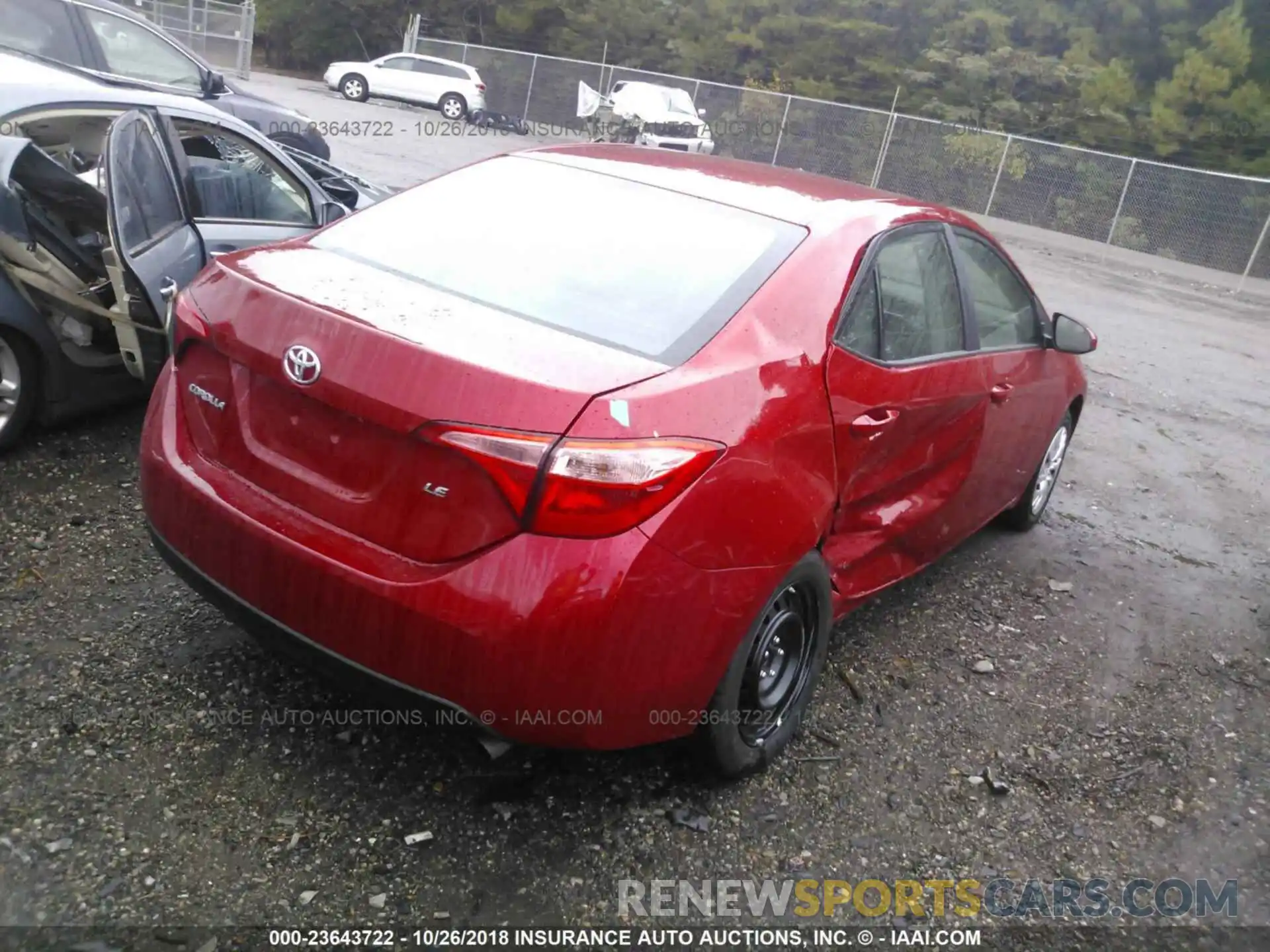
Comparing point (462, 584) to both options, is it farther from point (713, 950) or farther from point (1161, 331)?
point (1161, 331)

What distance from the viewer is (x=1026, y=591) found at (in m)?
4.73

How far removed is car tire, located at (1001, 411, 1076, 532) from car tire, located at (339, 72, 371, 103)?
26926 mm

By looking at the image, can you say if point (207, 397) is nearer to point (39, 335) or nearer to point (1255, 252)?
point (39, 335)

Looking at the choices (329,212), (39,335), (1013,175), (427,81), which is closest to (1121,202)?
(1013,175)

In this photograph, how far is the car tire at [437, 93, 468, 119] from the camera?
28.4m

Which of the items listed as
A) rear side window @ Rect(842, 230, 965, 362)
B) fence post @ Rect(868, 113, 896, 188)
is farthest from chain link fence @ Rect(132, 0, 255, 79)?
rear side window @ Rect(842, 230, 965, 362)

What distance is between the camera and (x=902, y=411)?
132 inches

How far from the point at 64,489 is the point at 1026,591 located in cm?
404

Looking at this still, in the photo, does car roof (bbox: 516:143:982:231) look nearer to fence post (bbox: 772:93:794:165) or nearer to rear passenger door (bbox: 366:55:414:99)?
fence post (bbox: 772:93:794:165)

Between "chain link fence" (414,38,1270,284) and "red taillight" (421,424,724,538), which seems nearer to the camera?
"red taillight" (421,424,724,538)

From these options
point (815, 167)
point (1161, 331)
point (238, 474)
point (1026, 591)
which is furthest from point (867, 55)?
point (238, 474)

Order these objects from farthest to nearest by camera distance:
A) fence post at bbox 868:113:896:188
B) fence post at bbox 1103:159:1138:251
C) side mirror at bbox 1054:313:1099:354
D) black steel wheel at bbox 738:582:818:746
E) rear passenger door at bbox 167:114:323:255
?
fence post at bbox 868:113:896:188 < fence post at bbox 1103:159:1138:251 < rear passenger door at bbox 167:114:323:255 < side mirror at bbox 1054:313:1099:354 < black steel wheel at bbox 738:582:818:746

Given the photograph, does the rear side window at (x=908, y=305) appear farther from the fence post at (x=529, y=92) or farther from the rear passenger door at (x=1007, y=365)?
the fence post at (x=529, y=92)

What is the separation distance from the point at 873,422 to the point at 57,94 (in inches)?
153
